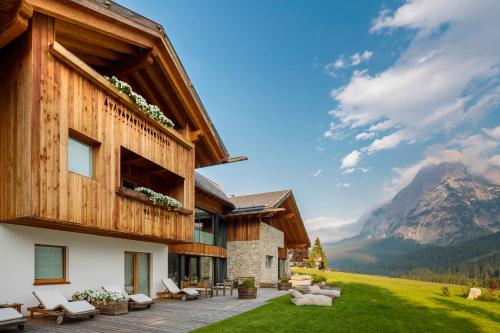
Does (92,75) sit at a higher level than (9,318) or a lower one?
higher

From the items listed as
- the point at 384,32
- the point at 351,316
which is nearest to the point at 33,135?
the point at 351,316

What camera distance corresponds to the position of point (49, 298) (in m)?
8.12

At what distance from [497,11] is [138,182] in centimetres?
4392

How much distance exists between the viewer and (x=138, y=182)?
1362 centimetres

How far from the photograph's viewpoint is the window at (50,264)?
880 cm

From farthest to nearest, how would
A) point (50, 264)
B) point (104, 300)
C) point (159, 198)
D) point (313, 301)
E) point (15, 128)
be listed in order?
point (313, 301) < point (159, 198) < point (104, 300) < point (50, 264) < point (15, 128)

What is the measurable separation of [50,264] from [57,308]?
1475mm

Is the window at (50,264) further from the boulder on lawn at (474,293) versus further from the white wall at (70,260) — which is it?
the boulder on lawn at (474,293)

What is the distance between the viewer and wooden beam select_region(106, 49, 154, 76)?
11.7 m

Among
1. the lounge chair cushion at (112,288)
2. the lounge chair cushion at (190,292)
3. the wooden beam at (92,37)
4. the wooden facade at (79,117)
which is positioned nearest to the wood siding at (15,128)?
the wooden facade at (79,117)

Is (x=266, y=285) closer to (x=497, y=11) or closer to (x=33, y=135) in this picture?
(x=33, y=135)

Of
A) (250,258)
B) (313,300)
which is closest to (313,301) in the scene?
(313,300)

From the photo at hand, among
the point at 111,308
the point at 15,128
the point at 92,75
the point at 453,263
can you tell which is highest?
the point at 92,75

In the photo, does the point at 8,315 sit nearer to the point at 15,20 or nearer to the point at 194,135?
the point at 15,20
